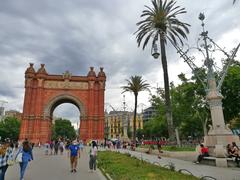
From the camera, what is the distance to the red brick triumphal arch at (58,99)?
50531mm

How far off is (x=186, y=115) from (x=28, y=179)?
121ft

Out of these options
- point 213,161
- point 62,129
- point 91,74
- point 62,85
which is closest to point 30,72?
point 62,85

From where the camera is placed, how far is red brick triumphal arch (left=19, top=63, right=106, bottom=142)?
50.5m

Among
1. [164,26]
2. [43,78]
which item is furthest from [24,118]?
[164,26]

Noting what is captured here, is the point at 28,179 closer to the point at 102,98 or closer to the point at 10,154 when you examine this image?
the point at 10,154

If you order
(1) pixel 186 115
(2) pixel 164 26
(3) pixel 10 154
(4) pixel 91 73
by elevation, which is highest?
(4) pixel 91 73

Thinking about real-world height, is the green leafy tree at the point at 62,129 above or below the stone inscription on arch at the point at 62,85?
below

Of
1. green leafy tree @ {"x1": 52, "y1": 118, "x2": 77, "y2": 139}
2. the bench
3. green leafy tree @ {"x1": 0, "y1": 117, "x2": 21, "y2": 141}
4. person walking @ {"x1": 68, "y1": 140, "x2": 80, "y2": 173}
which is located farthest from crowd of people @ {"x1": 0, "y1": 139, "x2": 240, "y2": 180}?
→ green leafy tree @ {"x1": 52, "y1": 118, "x2": 77, "y2": 139}

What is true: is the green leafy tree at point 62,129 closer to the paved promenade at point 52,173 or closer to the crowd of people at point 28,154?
the paved promenade at point 52,173

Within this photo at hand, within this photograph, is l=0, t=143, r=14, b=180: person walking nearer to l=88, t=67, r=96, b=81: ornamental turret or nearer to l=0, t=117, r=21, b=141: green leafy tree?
l=88, t=67, r=96, b=81: ornamental turret

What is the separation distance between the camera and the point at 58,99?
5303cm

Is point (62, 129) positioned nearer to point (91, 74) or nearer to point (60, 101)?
point (60, 101)

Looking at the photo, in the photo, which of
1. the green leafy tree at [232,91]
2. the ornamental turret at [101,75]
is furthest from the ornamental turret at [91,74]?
the green leafy tree at [232,91]

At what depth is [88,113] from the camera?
53.1 metres
